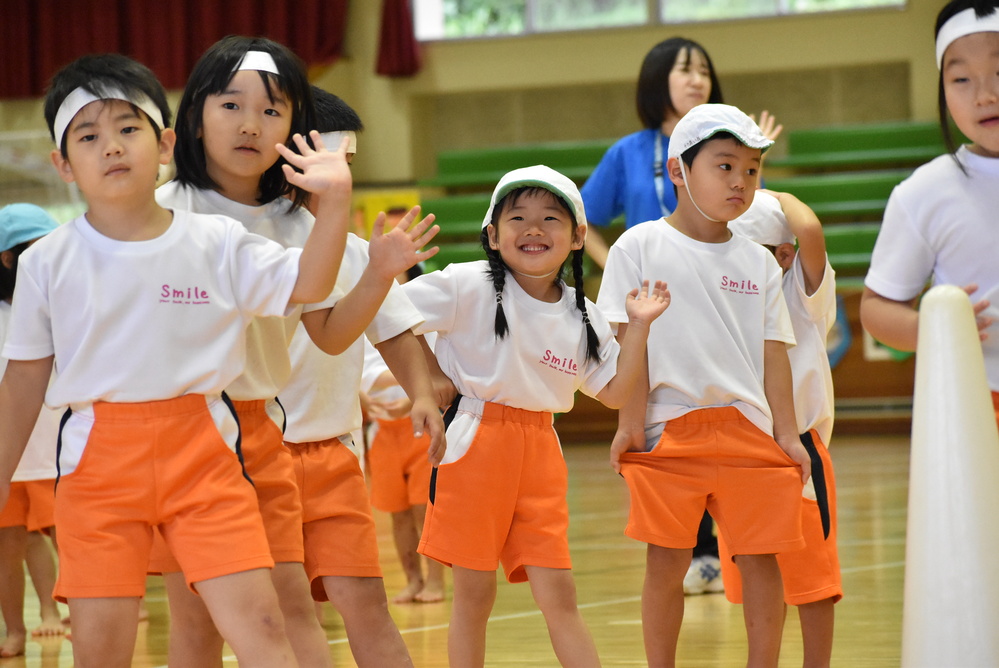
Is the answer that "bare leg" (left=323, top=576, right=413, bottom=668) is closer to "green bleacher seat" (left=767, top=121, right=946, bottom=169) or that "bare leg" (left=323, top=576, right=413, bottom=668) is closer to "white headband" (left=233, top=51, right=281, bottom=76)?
"white headband" (left=233, top=51, right=281, bottom=76)

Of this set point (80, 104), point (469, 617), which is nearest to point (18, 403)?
point (80, 104)

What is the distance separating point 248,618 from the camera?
209cm

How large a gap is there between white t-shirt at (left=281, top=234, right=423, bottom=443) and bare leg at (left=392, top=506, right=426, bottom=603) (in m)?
1.96

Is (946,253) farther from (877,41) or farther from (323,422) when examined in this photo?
(877,41)

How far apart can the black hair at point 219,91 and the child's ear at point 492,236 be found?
1.87 ft

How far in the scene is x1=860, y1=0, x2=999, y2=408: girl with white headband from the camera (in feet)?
7.70

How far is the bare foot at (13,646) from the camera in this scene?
3.87 meters

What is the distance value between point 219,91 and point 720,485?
147cm

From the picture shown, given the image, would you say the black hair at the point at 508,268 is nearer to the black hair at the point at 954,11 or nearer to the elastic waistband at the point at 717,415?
the elastic waistband at the point at 717,415

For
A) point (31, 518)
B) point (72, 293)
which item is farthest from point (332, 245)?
point (31, 518)

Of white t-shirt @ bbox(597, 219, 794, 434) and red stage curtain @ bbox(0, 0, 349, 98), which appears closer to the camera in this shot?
white t-shirt @ bbox(597, 219, 794, 434)

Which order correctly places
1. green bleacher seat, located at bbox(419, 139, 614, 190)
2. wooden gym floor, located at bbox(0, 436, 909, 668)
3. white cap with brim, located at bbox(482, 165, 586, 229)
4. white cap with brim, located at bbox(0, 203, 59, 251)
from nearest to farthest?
white cap with brim, located at bbox(482, 165, 586, 229)
wooden gym floor, located at bbox(0, 436, 909, 668)
white cap with brim, located at bbox(0, 203, 59, 251)
green bleacher seat, located at bbox(419, 139, 614, 190)

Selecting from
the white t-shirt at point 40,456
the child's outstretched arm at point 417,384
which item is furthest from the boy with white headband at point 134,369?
the white t-shirt at point 40,456

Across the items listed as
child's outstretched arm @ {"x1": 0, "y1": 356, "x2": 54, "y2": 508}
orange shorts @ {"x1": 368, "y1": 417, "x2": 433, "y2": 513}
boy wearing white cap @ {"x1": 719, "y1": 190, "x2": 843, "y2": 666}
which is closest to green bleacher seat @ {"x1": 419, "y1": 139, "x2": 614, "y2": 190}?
orange shorts @ {"x1": 368, "y1": 417, "x2": 433, "y2": 513}
